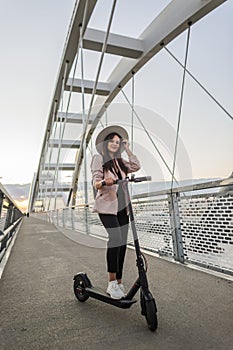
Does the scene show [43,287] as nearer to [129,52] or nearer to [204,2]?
[204,2]

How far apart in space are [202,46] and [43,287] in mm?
4702

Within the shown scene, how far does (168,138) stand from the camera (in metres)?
5.17

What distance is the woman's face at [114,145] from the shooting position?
171cm

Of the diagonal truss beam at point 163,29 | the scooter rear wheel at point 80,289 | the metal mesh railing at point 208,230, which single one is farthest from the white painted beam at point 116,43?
the scooter rear wheel at point 80,289

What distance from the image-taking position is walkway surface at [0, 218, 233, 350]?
1.18 meters

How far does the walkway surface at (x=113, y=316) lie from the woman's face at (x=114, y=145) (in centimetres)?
104

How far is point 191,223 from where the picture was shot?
2.53 m

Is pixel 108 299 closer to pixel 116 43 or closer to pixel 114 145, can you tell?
pixel 114 145

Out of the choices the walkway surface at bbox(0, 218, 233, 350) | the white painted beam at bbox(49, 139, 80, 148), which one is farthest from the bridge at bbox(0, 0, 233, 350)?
the white painted beam at bbox(49, 139, 80, 148)

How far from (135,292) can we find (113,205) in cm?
53

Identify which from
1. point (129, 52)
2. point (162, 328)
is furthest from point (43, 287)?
point (129, 52)

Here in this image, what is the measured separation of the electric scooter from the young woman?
0.05 meters

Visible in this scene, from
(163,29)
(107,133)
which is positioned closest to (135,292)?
(107,133)

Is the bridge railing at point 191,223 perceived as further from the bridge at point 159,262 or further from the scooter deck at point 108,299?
the scooter deck at point 108,299
